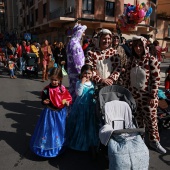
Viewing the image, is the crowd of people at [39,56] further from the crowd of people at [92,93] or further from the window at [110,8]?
the window at [110,8]

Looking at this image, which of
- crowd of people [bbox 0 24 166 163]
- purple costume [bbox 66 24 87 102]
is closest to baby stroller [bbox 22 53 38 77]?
purple costume [bbox 66 24 87 102]

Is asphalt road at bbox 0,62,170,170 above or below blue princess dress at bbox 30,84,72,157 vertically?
below

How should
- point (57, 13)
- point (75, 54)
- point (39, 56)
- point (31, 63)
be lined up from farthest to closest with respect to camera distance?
point (57, 13) < point (31, 63) < point (39, 56) < point (75, 54)

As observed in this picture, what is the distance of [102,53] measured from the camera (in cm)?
349

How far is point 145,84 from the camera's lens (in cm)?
347

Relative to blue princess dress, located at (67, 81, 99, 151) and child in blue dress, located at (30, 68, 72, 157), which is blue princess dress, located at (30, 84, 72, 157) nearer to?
child in blue dress, located at (30, 68, 72, 157)

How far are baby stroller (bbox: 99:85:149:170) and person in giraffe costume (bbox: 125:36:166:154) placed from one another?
0.41m

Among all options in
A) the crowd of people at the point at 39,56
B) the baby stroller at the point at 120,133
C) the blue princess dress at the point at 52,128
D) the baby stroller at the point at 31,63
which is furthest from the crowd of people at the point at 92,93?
the baby stroller at the point at 31,63

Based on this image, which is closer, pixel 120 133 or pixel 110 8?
pixel 120 133

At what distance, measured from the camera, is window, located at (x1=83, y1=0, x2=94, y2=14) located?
20.9m

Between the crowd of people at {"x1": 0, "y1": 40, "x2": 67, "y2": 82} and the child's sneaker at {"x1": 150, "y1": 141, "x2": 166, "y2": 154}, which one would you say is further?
the crowd of people at {"x1": 0, "y1": 40, "x2": 67, "y2": 82}

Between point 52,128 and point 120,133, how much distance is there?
42.8 inches

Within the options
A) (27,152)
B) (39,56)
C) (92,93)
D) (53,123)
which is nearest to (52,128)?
(53,123)

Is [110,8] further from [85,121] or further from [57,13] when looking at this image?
[85,121]
